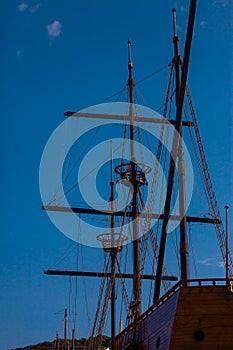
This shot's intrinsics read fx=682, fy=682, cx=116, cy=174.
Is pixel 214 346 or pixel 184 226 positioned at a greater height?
pixel 184 226

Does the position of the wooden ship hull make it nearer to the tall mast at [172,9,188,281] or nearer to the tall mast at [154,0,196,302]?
the tall mast at [172,9,188,281]

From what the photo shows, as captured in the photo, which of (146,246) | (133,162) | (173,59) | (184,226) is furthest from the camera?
(133,162)

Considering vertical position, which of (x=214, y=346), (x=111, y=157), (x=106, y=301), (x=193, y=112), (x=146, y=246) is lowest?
(x=214, y=346)

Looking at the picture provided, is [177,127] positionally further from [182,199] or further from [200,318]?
[200,318]

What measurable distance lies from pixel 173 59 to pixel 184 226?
20.5 feet

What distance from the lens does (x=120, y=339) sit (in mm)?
24844

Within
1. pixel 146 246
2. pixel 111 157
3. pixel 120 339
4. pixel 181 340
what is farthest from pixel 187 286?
pixel 111 157

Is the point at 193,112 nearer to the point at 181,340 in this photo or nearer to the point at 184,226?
the point at 184,226

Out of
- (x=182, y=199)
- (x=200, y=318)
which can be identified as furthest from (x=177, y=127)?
(x=200, y=318)

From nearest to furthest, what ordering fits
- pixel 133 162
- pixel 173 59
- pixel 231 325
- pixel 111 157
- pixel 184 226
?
pixel 231 325 → pixel 184 226 → pixel 173 59 → pixel 133 162 → pixel 111 157

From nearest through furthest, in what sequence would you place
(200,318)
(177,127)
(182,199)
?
(200,318)
(177,127)
(182,199)

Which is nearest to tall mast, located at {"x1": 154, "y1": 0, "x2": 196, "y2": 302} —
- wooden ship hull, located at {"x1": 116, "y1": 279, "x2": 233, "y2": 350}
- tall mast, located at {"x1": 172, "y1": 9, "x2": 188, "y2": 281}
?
tall mast, located at {"x1": 172, "y1": 9, "x2": 188, "y2": 281}

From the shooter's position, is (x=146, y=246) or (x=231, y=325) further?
(x=146, y=246)

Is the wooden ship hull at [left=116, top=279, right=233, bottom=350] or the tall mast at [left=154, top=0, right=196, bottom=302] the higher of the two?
the tall mast at [left=154, top=0, right=196, bottom=302]
